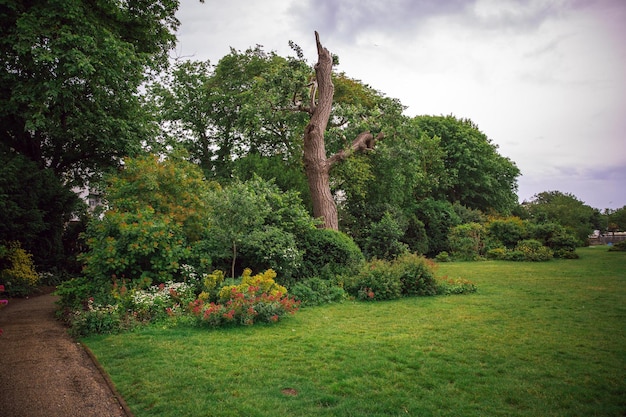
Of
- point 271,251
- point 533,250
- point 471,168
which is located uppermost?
point 471,168

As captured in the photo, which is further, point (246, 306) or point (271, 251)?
point (271, 251)

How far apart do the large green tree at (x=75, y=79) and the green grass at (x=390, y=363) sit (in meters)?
9.00

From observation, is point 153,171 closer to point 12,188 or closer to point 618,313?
point 12,188

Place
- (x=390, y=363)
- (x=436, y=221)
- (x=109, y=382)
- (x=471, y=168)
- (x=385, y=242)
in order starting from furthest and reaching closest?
(x=471, y=168) < (x=436, y=221) < (x=385, y=242) < (x=390, y=363) < (x=109, y=382)

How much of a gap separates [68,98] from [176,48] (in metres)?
6.11

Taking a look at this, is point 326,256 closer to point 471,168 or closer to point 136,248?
point 136,248

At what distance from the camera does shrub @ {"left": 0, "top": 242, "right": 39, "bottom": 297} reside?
1259cm

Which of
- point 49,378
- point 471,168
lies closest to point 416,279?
point 49,378

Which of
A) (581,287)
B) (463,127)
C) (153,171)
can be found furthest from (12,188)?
(463,127)

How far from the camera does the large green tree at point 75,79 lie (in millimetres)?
11773

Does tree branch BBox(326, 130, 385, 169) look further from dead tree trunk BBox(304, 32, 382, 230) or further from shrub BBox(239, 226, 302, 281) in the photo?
shrub BBox(239, 226, 302, 281)

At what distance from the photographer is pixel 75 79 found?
1257 cm

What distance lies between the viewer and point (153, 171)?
10602 mm

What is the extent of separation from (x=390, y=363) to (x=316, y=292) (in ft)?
17.4
